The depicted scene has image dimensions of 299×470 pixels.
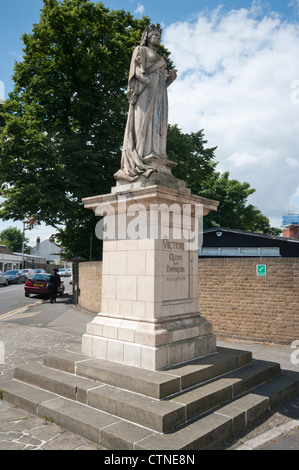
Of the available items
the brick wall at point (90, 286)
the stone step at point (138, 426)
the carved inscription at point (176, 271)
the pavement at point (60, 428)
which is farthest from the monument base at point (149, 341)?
the brick wall at point (90, 286)

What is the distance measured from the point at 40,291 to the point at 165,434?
19.4m

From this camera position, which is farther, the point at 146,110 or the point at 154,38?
the point at 154,38

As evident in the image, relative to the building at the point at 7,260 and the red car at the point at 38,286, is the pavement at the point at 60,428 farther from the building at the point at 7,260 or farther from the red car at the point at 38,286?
the building at the point at 7,260

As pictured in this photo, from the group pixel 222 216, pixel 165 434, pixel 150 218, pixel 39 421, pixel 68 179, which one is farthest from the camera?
pixel 222 216

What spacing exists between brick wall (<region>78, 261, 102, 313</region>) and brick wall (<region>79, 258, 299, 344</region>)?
18.6 ft

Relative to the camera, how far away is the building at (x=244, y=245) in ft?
59.3

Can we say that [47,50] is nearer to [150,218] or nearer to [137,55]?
[137,55]

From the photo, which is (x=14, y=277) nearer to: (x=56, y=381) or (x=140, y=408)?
(x=56, y=381)

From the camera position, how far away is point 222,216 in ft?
101

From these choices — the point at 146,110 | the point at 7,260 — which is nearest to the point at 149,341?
the point at 146,110

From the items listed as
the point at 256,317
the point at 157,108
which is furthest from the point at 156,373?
the point at 256,317

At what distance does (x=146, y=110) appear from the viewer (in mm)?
5758

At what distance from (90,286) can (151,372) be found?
11.4m

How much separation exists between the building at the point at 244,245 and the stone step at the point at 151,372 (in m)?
13.5
